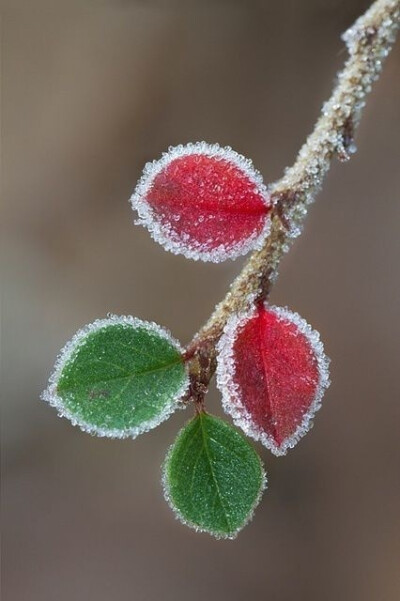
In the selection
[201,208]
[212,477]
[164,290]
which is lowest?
[212,477]

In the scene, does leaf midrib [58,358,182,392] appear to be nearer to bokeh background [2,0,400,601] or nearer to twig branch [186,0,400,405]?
twig branch [186,0,400,405]

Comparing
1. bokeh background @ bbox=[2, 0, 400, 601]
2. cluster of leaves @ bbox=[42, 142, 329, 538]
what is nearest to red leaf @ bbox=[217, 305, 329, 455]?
cluster of leaves @ bbox=[42, 142, 329, 538]

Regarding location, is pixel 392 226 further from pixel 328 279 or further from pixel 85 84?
pixel 85 84

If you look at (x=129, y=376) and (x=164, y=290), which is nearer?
(x=129, y=376)

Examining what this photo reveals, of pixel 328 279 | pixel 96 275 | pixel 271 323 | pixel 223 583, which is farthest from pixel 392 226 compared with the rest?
pixel 271 323

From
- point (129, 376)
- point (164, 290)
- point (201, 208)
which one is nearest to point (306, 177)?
point (201, 208)

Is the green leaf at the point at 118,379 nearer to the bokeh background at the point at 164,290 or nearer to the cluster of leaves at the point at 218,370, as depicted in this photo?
the cluster of leaves at the point at 218,370

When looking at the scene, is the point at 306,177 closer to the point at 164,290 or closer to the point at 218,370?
the point at 218,370
